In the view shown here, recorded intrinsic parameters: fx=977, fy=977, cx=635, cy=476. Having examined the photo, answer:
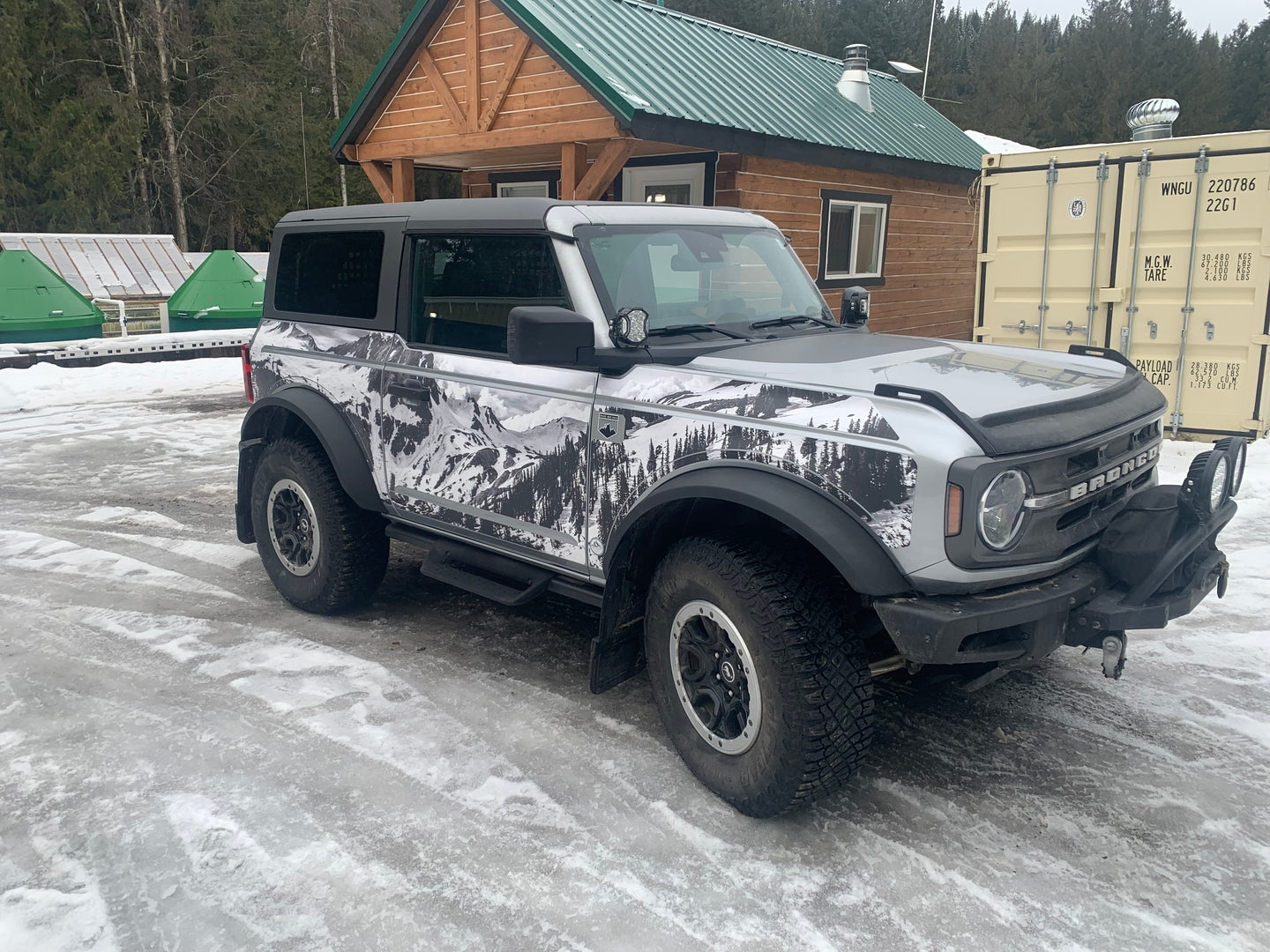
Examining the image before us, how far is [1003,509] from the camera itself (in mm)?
2803

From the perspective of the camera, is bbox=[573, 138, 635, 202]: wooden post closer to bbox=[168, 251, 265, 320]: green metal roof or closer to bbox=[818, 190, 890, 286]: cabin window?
bbox=[818, 190, 890, 286]: cabin window

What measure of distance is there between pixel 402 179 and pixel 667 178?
3.59m

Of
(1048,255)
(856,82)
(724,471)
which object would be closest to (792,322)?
(724,471)

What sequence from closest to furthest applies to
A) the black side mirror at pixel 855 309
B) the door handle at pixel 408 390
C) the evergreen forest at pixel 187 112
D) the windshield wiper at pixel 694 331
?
1. the windshield wiper at pixel 694 331
2. the door handle at pixel 408 390
3. the black side mirror at pixel 855 309
4. the evergreen forest at pixel 187 112

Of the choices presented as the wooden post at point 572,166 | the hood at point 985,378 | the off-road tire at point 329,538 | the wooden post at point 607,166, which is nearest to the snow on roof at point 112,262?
the wooden post at point 572,166

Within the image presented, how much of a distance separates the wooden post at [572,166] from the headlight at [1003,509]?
789 centimetres

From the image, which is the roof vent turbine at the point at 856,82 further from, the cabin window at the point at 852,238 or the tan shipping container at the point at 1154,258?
the tan shipping container at the point at 1154,258

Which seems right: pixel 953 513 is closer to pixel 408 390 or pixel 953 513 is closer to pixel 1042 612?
pixel 1042 612

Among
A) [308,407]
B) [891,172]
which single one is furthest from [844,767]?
[891,172]

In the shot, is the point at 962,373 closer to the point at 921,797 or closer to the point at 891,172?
the point at 921,797

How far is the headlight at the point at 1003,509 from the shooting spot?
275cm

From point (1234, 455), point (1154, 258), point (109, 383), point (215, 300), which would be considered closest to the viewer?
point (1234, 455)

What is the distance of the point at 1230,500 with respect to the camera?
11.9 feet

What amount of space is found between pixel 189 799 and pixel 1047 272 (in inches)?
327
